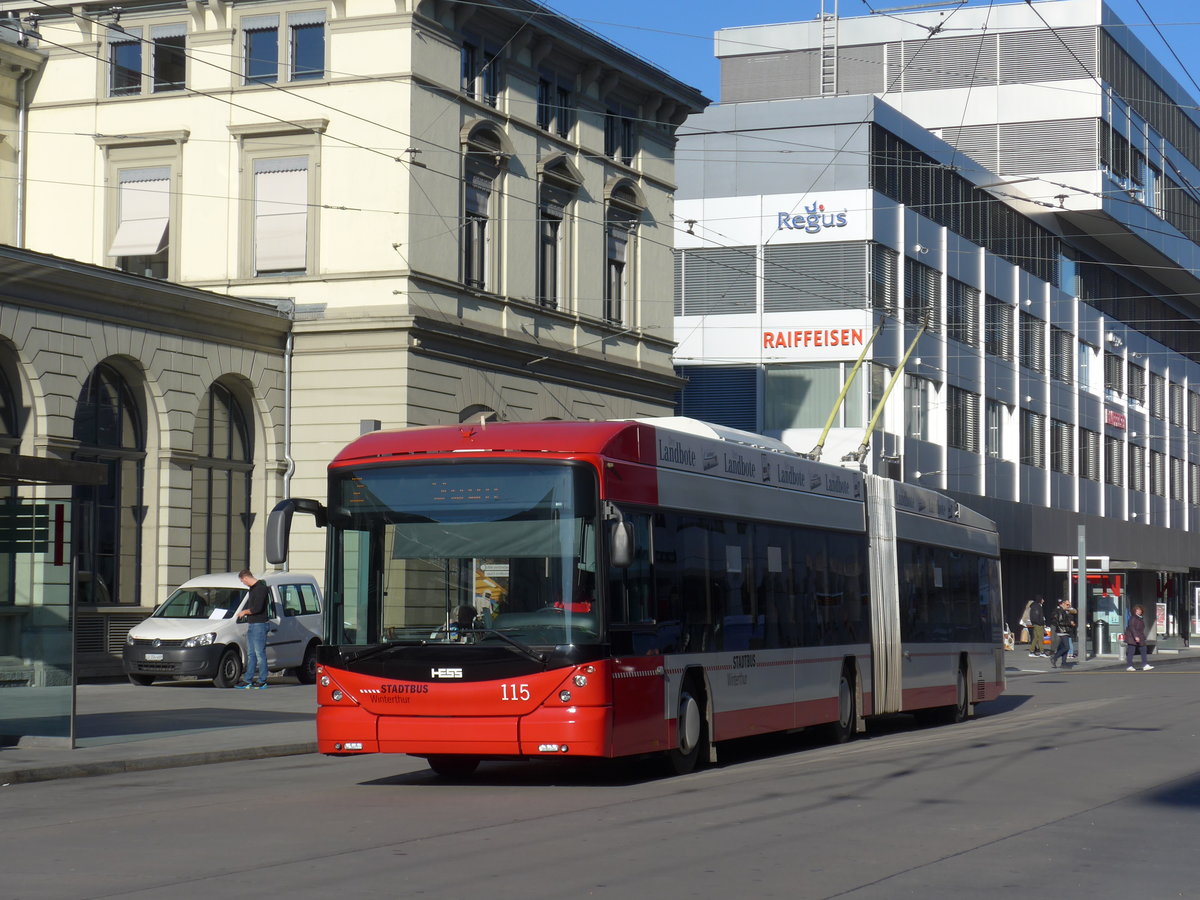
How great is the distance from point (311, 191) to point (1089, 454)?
141ft

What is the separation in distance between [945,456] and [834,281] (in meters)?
7.40

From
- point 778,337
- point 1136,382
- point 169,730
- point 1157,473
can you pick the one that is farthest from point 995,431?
point 169,730

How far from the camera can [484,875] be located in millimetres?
9125

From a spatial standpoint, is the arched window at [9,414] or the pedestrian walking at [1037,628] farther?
the pedestrian walking at [1037,628]

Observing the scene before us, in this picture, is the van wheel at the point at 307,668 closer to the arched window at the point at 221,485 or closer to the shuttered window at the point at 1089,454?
the arched window at the point at 221,485

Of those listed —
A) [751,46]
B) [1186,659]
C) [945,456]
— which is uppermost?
[751,46]

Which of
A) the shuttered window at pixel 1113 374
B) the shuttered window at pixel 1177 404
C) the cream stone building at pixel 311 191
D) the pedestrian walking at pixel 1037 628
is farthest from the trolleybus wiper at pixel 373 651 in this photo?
the shuttered window at pixel 1177 404

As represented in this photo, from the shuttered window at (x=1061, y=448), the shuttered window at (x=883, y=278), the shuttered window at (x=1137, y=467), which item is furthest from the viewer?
the shuttered window at (x=1137, y=467)

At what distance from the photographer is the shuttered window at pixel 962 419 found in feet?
179

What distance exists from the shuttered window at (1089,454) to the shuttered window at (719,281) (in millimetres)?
21654

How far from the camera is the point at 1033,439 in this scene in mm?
62281

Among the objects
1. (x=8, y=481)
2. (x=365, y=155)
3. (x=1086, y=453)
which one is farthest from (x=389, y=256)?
(x=1086, y=453)

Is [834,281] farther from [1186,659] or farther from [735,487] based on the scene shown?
[735,487]

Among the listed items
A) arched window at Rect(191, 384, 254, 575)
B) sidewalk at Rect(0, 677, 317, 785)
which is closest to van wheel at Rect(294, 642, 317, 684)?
sidewalk at Rect(0, 677, 317, 785)
